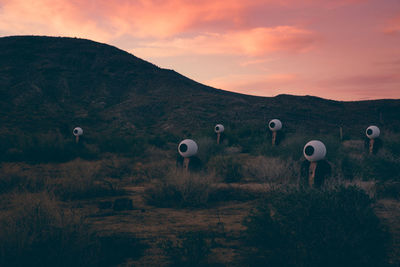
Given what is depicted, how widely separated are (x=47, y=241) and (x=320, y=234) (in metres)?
3.30

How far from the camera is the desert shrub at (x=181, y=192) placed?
7.86 meters

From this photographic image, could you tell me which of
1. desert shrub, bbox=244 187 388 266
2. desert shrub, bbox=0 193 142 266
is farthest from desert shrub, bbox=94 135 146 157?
desert shrub, bbox=244 187 388 266

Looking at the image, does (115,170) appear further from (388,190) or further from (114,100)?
(114,100)

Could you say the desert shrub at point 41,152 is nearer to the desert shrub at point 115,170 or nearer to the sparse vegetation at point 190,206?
the sparse vegetation at point 190,206

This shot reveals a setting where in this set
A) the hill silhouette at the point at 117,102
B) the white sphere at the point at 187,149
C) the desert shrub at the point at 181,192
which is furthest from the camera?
the hill silhouette at the point at 117,102

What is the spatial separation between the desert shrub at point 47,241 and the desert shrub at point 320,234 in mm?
1907

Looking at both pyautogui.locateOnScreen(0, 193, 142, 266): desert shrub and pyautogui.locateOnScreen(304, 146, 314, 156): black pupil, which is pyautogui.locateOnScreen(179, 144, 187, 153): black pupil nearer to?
pyautogui.locateOnScreen(304, 146, 314, 156): black pupil

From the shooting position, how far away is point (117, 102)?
5041 cm

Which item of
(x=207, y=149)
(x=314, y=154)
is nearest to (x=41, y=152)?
(x=207, y=149)

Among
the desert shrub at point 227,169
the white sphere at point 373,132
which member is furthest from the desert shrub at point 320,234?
the white sphere at point 373,132

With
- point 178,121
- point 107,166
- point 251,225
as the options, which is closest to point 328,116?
point 178,121

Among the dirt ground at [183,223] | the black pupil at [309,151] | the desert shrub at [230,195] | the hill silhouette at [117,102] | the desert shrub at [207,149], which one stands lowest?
the dirt ground at [183,223]

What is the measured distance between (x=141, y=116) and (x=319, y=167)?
37.8 metres

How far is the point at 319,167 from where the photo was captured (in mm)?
8141
